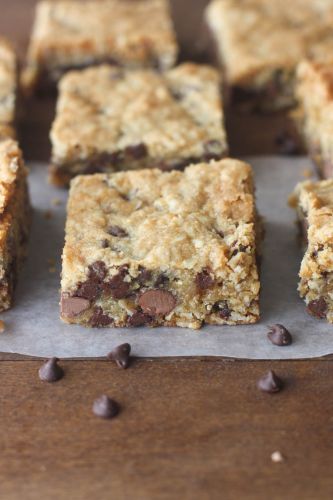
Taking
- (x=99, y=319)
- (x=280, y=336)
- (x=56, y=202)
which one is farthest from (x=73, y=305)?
(x=56, y=202)

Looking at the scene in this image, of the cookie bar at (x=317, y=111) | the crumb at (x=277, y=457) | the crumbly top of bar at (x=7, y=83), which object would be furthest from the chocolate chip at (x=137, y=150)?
the crumb at (x=277, y=457)

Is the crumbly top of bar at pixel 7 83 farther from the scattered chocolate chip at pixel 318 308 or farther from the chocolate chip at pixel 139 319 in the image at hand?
the scattered chocolate chip at pixel 318 308

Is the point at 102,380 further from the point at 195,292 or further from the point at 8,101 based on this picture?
the point at 8,101

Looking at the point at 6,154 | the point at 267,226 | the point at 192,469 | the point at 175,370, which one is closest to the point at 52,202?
the point at 6,154

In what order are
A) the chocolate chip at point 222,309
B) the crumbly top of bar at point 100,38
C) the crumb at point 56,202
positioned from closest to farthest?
the chocolate chip at point 222,309, the crumb at point 56,202, the crumbly top of bar at point 100,38

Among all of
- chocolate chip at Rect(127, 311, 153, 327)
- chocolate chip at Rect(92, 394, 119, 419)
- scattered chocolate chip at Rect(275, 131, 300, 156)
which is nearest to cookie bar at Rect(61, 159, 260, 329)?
chocolate chip at Rect(127, 311, 153, 327)

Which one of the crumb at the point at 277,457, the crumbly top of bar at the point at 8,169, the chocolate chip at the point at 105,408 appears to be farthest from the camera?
the crumbly top of bar at the point at 8,169

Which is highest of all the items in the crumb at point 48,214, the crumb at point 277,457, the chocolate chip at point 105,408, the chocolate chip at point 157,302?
the crumb at point 48,214
